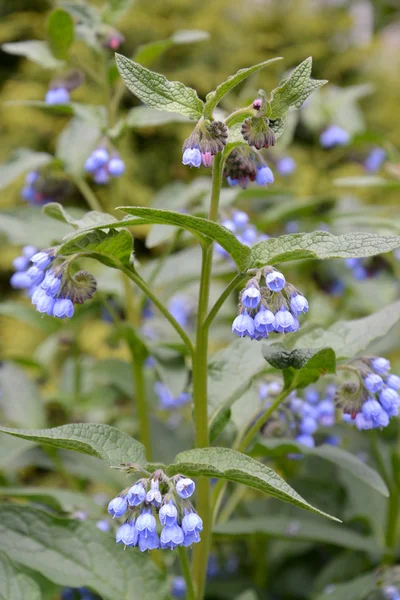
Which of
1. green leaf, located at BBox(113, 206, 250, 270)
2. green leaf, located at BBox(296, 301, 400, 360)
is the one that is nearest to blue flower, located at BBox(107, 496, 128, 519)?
green leaf, located at BBox(113, 206, 250, 270)

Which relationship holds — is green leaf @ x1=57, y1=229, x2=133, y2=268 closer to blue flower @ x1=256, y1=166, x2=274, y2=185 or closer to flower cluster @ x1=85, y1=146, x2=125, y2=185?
blue flower @ x1=256, y1=166, x2=274, y2=185

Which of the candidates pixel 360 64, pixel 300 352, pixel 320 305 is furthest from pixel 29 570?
pixel 360 64

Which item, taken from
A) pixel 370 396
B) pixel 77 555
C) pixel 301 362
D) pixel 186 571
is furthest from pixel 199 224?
pixel 77 555

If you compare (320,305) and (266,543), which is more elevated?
(320,305)

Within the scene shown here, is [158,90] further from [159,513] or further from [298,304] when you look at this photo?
[159,513]

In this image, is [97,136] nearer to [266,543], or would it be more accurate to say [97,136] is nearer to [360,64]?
[266,543]

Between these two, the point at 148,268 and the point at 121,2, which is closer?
the point at 121,2

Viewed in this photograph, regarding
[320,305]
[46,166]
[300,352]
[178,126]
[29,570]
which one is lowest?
[29,570]
